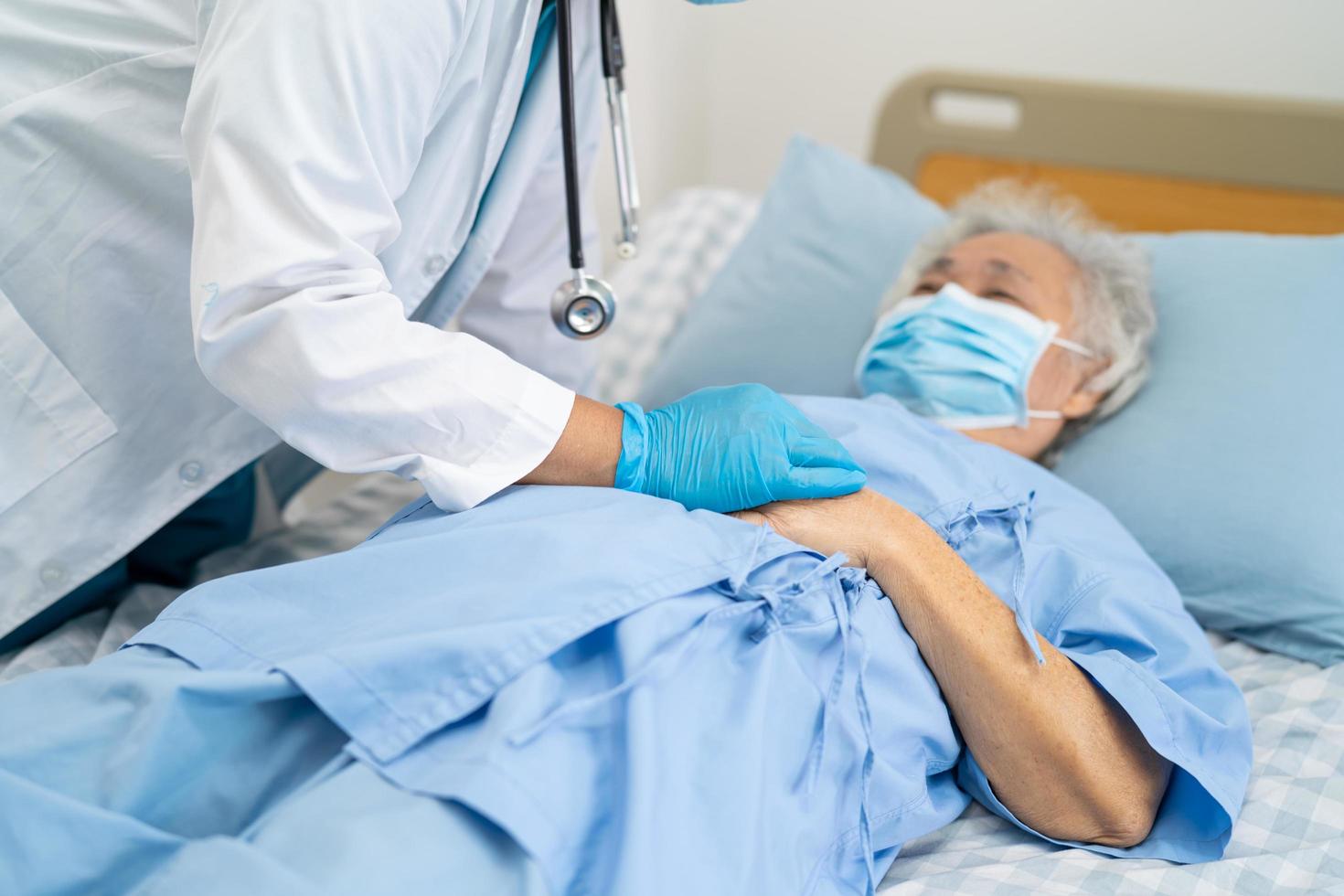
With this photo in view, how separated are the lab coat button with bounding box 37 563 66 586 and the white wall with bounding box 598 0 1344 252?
1648 millimetres

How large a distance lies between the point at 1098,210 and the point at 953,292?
2.85 ft

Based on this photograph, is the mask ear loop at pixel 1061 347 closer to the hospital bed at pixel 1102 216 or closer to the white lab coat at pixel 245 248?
the hospital bed at pixel 1102 216

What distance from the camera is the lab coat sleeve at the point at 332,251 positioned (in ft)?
2.98

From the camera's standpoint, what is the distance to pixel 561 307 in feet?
3.89

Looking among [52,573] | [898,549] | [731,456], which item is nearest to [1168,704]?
[898,549]

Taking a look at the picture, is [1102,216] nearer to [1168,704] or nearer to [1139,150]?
[1139,150]

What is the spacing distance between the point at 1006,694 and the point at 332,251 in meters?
0.73

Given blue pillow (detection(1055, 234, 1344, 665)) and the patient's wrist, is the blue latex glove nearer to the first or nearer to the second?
the patient's wrist

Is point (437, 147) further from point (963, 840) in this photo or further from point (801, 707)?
point (963, 840)


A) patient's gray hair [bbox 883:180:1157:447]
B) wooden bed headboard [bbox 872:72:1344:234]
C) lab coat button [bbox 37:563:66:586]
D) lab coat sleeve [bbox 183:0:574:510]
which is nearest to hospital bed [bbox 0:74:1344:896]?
wooden bed headboard [bbox 872:72:1344:234]

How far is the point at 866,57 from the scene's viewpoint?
2566 millimetres

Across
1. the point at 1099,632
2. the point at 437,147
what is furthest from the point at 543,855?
the point at 437,147

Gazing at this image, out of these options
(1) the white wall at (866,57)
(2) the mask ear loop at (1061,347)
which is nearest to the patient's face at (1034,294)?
(2) the mask ear loop at (1061,347)

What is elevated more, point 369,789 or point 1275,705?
point 369,789
